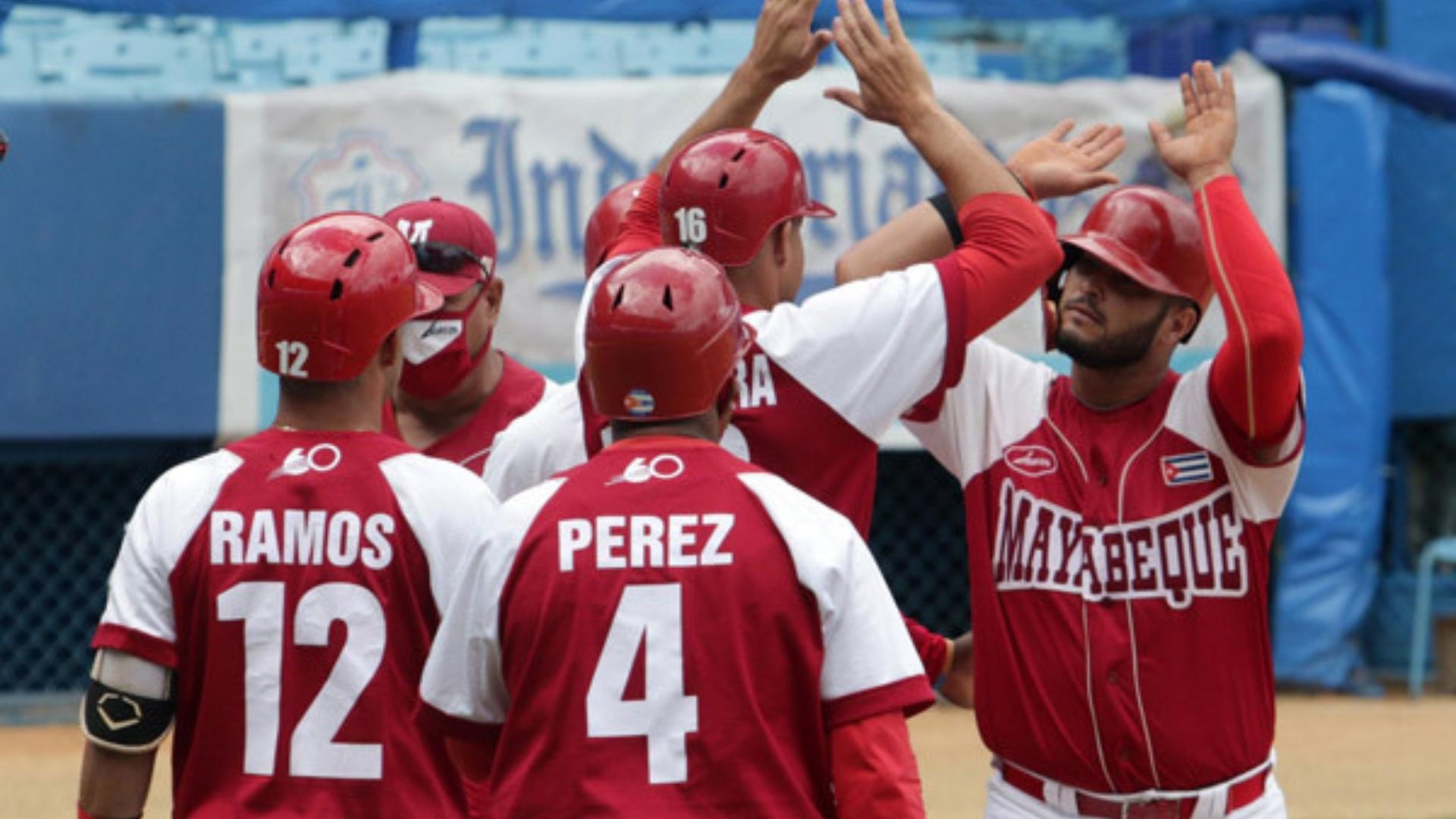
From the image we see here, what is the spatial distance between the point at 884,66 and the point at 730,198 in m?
0.39

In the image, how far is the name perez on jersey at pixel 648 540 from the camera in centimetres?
298

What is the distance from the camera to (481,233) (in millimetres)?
5148

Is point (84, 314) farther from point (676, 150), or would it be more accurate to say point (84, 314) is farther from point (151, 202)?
point (676, 150)

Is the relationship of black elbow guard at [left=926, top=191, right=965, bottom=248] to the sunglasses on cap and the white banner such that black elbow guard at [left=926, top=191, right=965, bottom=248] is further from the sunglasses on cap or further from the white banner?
the white banner

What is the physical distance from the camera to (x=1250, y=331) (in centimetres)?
406

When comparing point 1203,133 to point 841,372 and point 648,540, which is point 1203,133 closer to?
point 841,372

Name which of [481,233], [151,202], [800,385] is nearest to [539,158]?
[151,202]

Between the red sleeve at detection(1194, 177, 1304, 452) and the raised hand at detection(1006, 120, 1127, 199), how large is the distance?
24 cm

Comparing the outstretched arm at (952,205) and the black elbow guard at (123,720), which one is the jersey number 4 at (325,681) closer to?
the black elbow guard at (123,720)

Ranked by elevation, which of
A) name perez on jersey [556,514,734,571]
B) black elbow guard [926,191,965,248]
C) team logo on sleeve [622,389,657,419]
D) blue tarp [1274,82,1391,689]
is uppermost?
black elbow guard [926,191,965,248]

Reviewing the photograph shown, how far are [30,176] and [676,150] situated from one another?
6817 mm

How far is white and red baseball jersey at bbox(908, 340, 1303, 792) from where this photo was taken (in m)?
4.12

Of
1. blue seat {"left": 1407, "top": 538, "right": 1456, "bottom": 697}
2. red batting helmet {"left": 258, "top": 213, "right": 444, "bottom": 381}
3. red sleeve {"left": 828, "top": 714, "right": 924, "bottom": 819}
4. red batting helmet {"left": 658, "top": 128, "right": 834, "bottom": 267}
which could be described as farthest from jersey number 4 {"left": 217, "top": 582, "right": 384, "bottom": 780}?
blue seat {"left": 1407, "top": 538, "right": 1456, "bottom": 697}

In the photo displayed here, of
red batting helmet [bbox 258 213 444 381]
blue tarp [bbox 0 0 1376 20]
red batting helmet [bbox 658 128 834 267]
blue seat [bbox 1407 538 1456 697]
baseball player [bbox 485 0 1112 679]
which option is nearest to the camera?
red batting helmet [bbox 258 213 444 381]
